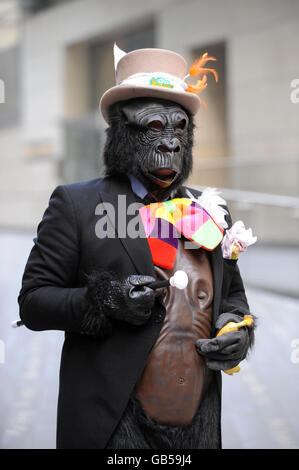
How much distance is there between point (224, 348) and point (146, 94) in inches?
32.6

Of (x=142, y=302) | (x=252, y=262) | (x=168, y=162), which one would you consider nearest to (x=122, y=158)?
(x=168, y=162)

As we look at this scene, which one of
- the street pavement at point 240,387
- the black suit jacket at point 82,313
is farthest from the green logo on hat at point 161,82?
the street pavement at point 240,387

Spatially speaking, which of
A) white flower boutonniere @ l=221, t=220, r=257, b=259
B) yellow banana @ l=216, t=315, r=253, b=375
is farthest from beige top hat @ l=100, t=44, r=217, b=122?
yellow banana @ l=216, t=315, r=253, b=375

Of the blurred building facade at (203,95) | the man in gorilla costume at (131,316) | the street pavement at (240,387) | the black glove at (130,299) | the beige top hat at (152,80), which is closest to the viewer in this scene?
the black glove at (130,299)

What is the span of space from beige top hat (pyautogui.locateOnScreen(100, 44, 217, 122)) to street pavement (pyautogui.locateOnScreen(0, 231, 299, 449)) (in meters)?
2.12

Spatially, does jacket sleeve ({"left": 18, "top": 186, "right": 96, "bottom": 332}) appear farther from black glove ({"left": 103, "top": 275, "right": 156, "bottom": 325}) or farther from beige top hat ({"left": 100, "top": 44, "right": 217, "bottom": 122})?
beige top hat ({"left": 100, "top": 44, "right": 217, "bottom": 122})

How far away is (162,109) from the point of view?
172cm

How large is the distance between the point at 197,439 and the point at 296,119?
888 centimetres

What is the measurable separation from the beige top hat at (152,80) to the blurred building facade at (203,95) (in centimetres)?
464

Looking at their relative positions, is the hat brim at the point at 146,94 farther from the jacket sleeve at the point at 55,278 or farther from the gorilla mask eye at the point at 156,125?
the jacket sleeve at the point at 55,278

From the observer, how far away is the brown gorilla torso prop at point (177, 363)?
1.63 m

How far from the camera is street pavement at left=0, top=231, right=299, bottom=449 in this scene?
→ 338cm

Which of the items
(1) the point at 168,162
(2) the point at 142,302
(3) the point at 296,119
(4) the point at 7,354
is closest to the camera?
(2) the point at 142,302
